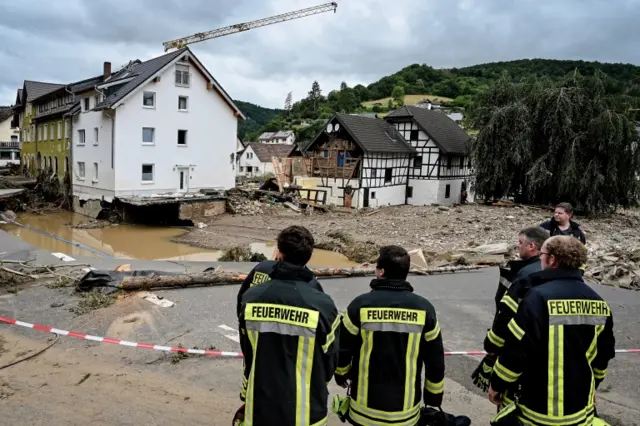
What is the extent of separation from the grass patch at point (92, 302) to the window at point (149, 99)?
2244cm

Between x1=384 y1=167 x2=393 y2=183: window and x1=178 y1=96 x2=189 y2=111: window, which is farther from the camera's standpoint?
x1=384 y1=167 x2=393 y2=183: window

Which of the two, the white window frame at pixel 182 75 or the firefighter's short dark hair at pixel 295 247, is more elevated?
the white window frame at pixel 182 75

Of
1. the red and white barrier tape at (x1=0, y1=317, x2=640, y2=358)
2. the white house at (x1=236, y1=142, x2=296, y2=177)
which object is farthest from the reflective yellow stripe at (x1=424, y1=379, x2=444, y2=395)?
the white house at (x1=236, y1=142, x2=296, y2=177)

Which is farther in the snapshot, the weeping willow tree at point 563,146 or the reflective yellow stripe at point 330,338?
the weeping willow tree at point 563,146

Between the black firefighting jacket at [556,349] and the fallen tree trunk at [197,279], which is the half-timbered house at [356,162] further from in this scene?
the black firefighting jacket at [556,349]

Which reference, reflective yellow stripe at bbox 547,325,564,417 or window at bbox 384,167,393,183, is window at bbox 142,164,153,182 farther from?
reflective yellow stripe at bbox 547,325,564,417

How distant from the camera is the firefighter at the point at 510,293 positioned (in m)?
3.53

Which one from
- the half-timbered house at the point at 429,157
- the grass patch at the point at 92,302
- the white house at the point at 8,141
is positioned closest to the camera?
the grass patch at the point at 92,302

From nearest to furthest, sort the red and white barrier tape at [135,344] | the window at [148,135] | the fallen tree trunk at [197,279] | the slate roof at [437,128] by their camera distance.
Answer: the red and white barrier tape at [135,344] < the fallen tree trunk at [197,279] < the window at [148,135] < the slate roof at [437,128]

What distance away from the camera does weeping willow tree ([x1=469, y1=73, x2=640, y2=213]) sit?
2786 centimetres

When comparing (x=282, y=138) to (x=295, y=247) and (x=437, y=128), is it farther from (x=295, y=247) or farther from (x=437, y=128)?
(x=295, y=247)

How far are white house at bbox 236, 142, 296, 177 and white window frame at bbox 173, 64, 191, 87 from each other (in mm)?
36707

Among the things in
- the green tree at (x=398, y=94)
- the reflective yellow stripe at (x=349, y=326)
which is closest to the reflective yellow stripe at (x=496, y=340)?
the reflective yellow stripe at (x=349, y=326)

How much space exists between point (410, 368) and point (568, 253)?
1202mm
